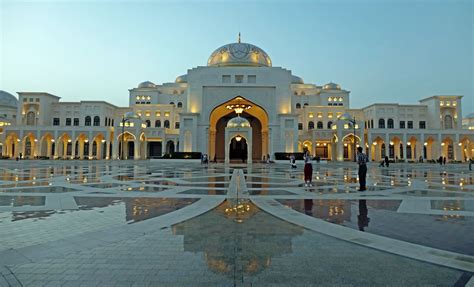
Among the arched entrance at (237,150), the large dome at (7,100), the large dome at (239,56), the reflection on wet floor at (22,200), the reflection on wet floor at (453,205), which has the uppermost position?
the large dome at (239,56)

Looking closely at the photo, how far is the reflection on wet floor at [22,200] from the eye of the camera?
7005 millimetres

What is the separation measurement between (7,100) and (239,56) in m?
61.5

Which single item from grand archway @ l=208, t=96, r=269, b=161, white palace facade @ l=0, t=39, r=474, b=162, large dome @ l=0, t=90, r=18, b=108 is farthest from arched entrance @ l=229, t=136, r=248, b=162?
large dome @ l=0, t=90, r=18, b=108

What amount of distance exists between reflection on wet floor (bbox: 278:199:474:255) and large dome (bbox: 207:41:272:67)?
151 feet

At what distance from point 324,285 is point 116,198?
6.75 meters

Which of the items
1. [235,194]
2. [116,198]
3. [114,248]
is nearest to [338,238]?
[114,248]

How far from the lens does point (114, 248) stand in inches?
152

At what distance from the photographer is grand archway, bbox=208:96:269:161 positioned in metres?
47.0

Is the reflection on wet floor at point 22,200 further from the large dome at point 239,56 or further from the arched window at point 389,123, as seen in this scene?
the arched window at point 389,123

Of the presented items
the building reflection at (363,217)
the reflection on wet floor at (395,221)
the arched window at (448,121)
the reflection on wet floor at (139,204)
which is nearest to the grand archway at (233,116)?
the reflection on wet floor at (139,204)

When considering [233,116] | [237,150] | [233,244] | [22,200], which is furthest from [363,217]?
[233,116]

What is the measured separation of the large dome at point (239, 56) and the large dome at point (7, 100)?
5455 cm

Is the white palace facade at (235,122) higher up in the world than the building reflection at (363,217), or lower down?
higher up

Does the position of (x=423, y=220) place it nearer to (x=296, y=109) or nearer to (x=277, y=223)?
(x=277, y=223)
